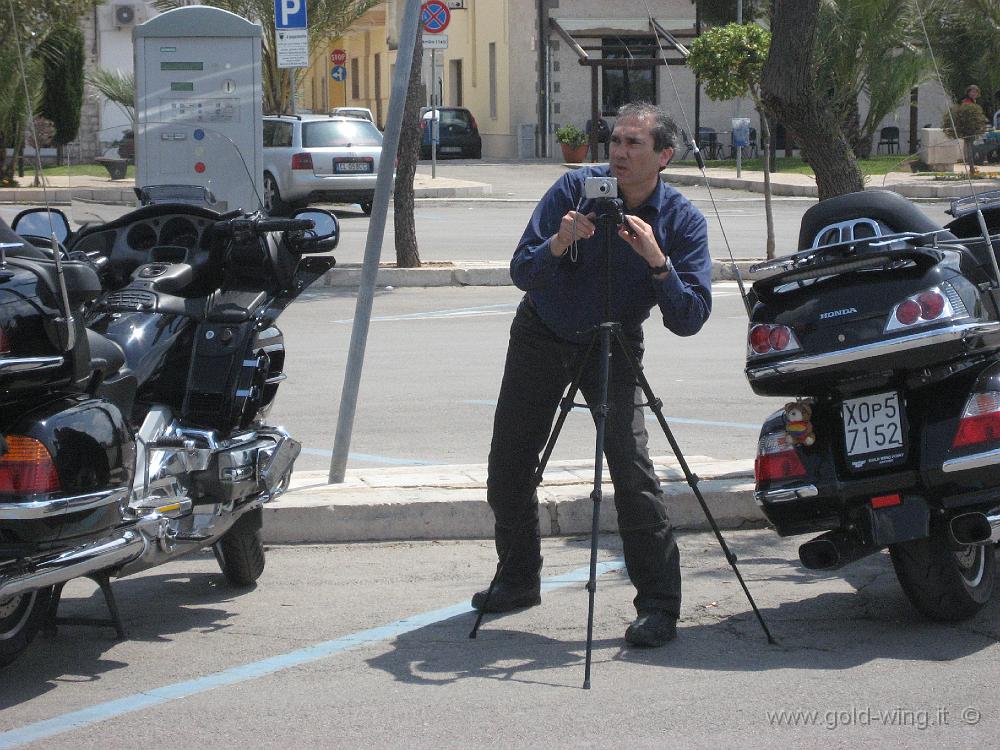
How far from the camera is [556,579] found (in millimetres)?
5762

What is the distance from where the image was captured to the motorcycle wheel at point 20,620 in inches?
175

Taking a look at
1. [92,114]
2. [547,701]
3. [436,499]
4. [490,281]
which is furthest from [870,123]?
[92,114]

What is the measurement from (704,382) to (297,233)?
493cm

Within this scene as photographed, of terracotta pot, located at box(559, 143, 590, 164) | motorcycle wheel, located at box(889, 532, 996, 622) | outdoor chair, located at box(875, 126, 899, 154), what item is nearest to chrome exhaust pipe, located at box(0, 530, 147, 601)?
motorcycle wheel, located at box(889, 532, 996, 622)

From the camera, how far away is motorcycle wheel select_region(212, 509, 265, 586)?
5.48 metres

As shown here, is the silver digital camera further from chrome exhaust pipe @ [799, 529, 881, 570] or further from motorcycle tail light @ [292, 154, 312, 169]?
motorcycle tail light @ [292, 154, 312, 169]

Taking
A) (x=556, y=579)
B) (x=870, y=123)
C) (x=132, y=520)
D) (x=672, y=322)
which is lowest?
(x=556, y=579)

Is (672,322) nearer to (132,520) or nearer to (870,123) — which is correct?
(132,520)

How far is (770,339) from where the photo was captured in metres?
4.95

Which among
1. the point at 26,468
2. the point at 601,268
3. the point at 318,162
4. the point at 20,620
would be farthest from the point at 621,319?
the point at 318,162

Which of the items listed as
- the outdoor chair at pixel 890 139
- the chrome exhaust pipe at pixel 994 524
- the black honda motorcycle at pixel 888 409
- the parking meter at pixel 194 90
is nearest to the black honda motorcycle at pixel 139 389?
the black honda motorcycle at pixel 888 409

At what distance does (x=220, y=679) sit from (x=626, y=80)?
41088mm

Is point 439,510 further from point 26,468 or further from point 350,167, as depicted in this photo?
point 350,167

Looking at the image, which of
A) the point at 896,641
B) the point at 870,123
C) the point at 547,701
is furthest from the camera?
the point at 870,123
